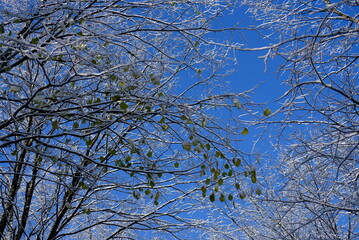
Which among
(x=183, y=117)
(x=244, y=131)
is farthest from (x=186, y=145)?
(x=244, y=131)

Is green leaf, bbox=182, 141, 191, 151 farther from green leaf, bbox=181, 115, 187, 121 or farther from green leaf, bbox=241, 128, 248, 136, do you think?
green leaf, bbox=241, 128, 248, 136

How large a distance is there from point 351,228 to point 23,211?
5.39 metres

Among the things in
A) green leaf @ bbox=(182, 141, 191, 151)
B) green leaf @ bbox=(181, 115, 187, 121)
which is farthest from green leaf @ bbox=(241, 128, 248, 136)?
green leaf @ bbox=(182, 141, 191, 151)

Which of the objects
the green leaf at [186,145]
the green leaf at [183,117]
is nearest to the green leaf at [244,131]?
the green leaf at [183,117]

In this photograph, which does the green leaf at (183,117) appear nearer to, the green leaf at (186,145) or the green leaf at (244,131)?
the green leaf at (186,145)

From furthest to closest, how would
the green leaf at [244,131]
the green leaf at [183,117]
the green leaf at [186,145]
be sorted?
the green leaf at [244,131], the green leaf at [183,117], the green leaf at [186,145]

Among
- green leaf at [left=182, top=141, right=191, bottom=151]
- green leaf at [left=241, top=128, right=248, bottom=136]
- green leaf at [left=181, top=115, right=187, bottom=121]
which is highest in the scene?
green leaf at [left=181, top=115, right=187, bottom=121]

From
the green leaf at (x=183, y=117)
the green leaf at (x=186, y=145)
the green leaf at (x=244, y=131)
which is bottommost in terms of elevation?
the green leaf at (x=186, y=145)

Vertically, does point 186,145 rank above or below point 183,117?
below

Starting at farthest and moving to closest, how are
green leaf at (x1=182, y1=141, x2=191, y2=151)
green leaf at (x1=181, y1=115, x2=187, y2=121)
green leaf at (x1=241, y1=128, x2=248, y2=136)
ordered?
green leaf at (x1=241, y1=128, x2=248, y2=136), green leaf at (x1=181, y1=115, x2=187, y2=121), green leaf at (x1=182, y1=141, x2=191, y2=151)

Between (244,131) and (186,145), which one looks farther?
(244,131)

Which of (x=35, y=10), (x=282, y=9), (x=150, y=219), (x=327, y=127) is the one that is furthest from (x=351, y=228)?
(x=35, y=10)

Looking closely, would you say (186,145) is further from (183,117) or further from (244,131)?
(244,131)

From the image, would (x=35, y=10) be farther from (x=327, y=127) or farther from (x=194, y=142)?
(x=327, y=127)
